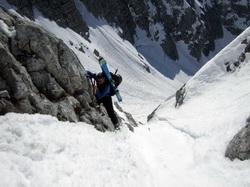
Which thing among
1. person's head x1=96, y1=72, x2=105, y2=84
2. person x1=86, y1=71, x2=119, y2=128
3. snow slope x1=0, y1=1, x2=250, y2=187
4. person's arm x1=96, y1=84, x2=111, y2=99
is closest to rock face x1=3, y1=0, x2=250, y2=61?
person x1=86, y1=71, x2=119, y2=128

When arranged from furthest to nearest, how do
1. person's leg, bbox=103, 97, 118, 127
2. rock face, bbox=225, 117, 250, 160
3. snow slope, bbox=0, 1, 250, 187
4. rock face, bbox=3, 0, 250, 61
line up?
rock face, bbox=3, 0, 250, 61 → person's leg, bbox=103, 97, 118, 127 → rock face, bbox=225, 117, 250, 160 → snow slope, bbox=0, 1, 250, 187

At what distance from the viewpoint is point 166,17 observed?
3593 inches

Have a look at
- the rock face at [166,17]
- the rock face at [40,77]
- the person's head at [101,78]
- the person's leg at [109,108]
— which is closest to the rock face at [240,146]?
the rock face at [40,77]

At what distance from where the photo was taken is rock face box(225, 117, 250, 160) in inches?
376

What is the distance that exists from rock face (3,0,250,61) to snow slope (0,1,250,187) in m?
44.5

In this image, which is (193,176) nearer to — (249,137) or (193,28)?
(249,137)

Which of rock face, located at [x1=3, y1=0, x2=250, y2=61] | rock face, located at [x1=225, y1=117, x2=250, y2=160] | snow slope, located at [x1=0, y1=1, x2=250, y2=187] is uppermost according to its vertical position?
rock face, located at [x1=3, y1=0, x2=250, y2=61]

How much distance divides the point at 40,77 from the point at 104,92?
361 cm

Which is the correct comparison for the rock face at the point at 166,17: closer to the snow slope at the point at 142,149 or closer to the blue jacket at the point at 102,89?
the blue jacket at the point at 102,89

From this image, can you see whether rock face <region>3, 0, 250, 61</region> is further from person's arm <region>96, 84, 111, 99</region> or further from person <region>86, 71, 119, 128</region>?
person's arm <region>96, 84, 111, 99</region>

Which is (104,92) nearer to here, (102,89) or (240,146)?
(102,89)

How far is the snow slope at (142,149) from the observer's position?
637 cm

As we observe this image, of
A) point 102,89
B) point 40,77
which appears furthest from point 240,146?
point 40,77

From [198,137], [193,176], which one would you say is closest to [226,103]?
[198,137]
